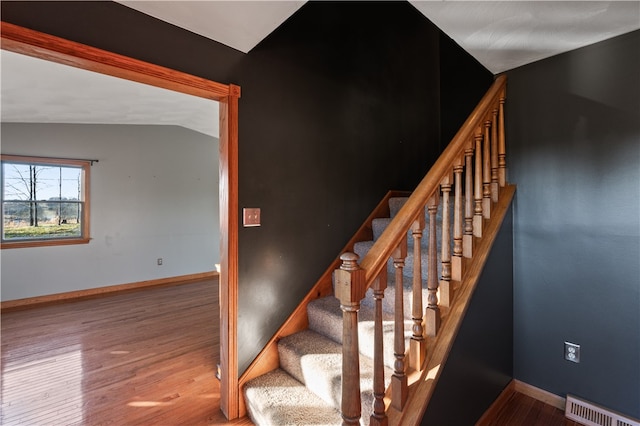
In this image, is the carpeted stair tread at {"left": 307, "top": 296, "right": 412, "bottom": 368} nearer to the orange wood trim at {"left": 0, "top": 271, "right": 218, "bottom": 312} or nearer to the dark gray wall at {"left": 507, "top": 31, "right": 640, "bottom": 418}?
the dark gray wall at {"left": 507, "top": 31, "right": 640, "bottom": 418}

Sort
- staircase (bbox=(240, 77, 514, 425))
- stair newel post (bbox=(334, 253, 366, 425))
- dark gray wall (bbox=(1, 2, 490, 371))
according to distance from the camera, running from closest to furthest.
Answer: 1. stair newel post (bbox=(334, 253, 366, 425))
2. staircase (bbox=(240, 77, 514, 425))
3. dark gray wall (bbox=(1, 2, 490, 371))

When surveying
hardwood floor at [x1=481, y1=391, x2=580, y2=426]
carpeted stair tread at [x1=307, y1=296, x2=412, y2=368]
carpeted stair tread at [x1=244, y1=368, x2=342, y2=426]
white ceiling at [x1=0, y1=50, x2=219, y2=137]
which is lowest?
hardwood floor at [x1=481, y1=391, x2=580, y2=426]

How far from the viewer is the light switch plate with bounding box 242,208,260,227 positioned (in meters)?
1.86

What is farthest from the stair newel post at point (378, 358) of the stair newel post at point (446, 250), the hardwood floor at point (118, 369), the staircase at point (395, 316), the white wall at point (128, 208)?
the white wall at point (128, 208)

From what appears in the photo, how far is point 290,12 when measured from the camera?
150 cm

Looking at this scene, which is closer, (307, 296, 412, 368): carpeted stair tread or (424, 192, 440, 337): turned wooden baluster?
(424, 192, 440, 337): turned wooden baluster

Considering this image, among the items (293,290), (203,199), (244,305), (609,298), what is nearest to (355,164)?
(293,290)

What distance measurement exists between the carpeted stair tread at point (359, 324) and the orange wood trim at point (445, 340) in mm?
186

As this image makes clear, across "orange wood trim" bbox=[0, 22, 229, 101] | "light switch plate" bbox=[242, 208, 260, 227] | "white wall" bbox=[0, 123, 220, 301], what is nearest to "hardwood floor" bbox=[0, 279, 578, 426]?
"white wall" bbox=[0, 123, 220, 301]

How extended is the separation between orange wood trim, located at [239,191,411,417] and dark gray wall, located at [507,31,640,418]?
1.13 meters

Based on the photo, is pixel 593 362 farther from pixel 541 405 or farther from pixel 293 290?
pixel 293 290

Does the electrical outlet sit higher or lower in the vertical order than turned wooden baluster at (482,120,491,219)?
lower

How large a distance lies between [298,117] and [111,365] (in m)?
2.54

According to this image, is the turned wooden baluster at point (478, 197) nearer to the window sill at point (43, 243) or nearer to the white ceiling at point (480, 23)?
the white ceiling at point (480, 23)
